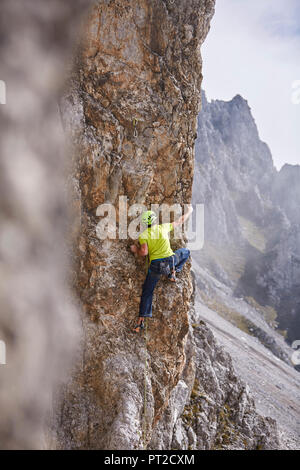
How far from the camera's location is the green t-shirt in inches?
298

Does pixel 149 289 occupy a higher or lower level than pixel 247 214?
lower

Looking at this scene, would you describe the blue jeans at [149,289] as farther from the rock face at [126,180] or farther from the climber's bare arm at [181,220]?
the climber's bare arm at [181,220]

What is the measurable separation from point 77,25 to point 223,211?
442 feet

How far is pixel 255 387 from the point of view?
4331 centimetres

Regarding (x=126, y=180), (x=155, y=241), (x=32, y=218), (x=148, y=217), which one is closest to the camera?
(x=32, y=218)

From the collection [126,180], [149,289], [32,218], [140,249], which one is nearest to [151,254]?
[140,249]

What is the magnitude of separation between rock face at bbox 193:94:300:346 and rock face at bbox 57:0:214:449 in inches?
2873

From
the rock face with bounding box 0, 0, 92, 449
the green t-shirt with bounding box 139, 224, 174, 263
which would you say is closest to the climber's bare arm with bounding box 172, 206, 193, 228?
the green t-shirt with bounding box 139, 224, 174, 263

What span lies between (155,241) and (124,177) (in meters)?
1.96

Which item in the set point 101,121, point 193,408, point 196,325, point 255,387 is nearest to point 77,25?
point 101,121

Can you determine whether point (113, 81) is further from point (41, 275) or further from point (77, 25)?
point (41, 275)

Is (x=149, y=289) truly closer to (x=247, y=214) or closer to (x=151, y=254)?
(x=151, y=254)

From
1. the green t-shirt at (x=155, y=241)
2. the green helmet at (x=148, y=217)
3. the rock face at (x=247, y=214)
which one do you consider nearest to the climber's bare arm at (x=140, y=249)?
the green t-shirt at (x=155, y=241)

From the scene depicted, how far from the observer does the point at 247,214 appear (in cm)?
16000
